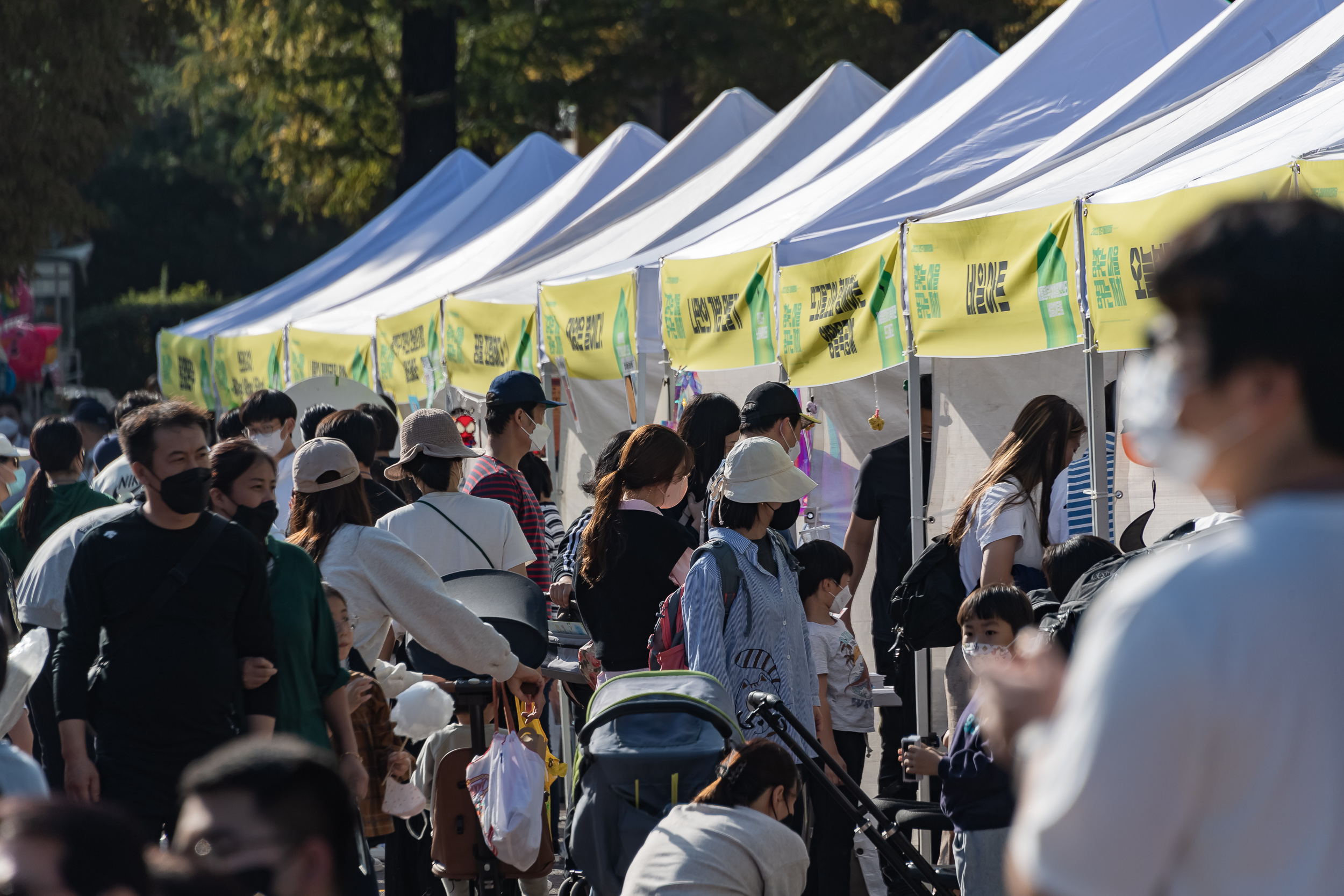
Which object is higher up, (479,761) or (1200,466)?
(1200,466)

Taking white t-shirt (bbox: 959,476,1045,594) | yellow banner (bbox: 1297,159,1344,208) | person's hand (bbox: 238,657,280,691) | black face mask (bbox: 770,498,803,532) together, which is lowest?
person's hand (bbox: 238,657,280,691)

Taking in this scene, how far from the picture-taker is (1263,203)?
1338 mm

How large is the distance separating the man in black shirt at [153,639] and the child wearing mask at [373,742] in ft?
2.53

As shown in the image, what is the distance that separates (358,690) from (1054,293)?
2.77 m

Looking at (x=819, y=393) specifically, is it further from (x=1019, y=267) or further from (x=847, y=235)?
(x=1019, y=267)

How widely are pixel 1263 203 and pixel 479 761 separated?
388cm

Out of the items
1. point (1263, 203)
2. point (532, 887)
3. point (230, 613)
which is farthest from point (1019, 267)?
point (1263, 203)

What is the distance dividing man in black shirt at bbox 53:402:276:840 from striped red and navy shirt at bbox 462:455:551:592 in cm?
226

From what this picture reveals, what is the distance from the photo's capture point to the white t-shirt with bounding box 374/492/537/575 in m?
5.39

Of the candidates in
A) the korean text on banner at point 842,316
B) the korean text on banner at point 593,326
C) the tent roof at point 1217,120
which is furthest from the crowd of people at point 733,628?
the korean text on banner at point 593,326

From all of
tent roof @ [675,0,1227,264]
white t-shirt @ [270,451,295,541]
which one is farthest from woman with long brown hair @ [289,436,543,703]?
tent roof @ [675,0,1227,264]

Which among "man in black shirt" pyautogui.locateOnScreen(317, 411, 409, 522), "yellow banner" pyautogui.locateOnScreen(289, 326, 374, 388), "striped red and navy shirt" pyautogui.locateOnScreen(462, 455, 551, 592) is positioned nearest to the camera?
"man in black shirt" pyautogui.locateOnScreen(317, 411, 409, 522)

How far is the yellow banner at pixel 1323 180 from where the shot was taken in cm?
428

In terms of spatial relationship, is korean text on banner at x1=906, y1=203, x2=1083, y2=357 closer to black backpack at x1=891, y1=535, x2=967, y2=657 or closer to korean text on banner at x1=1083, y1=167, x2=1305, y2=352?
korean text on banner at x1=1083, y1=167, x2=1305, y2=352
